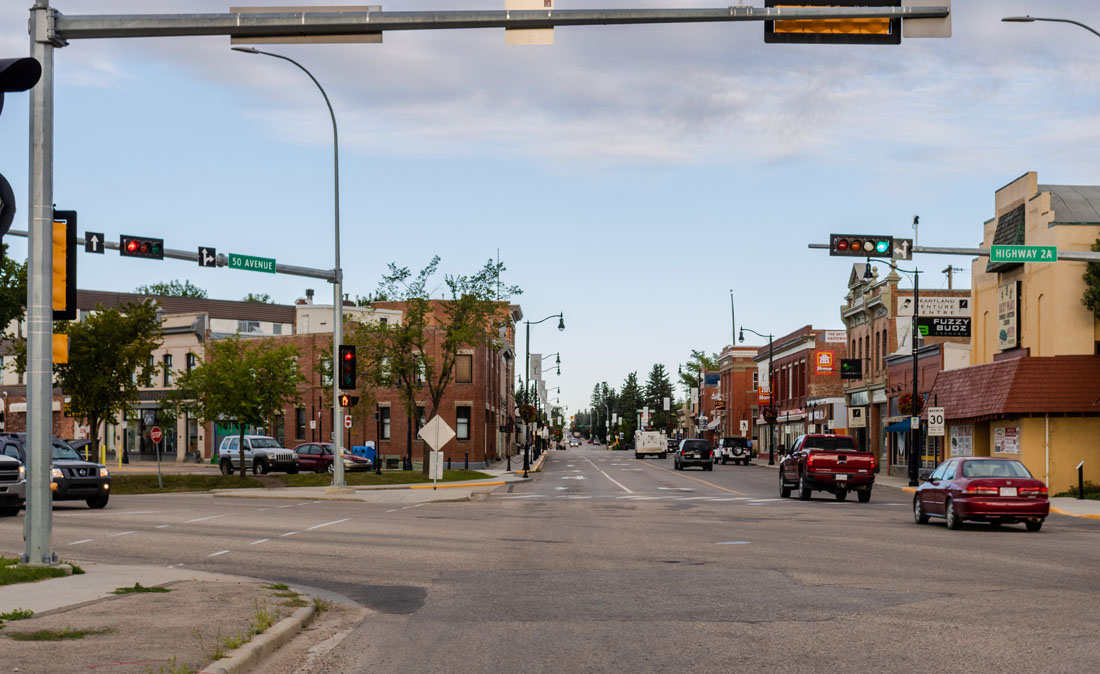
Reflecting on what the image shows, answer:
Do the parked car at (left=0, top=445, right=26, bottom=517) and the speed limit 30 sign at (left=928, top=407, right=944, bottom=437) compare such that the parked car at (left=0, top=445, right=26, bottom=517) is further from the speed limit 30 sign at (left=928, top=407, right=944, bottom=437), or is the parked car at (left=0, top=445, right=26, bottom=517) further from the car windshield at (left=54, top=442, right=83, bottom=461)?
the speed limit 30 sign at (left=928, top=407, right=944, bottom=437)

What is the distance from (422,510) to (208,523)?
6459 millimetres

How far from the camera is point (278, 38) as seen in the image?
14.1 meters

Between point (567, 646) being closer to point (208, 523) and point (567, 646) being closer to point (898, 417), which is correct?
point (208, 523)

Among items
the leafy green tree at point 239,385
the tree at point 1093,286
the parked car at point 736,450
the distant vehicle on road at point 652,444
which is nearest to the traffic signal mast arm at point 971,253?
the tree at point 1093,286

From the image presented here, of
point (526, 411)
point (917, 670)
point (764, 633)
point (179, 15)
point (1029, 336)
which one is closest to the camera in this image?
point (917, 670)

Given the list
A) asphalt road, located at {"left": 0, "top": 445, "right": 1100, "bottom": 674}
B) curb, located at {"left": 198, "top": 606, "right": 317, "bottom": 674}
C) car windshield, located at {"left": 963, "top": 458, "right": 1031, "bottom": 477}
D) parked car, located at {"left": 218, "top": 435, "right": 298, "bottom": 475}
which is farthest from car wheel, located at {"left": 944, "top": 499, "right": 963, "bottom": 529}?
parked car, located at {"left": 218, "top": 435, "right": 298, "bottom": 475}

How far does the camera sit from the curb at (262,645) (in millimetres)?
8031

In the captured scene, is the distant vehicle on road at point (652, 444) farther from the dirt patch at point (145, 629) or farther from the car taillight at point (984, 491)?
the dirt patch at point (145, 629)

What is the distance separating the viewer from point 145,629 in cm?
952

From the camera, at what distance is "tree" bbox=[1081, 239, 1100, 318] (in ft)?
123

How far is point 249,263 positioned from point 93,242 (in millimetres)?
3962

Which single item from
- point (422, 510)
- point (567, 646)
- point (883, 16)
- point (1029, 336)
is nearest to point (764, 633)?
point (567, 646)

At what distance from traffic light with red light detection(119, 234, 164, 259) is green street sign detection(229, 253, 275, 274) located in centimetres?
185

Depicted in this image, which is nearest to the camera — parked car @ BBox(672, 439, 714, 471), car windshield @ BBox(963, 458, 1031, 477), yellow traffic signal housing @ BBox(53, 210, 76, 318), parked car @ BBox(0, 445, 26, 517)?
yellow traffic signal housing @ BBox(53, 210, 76, 318)
